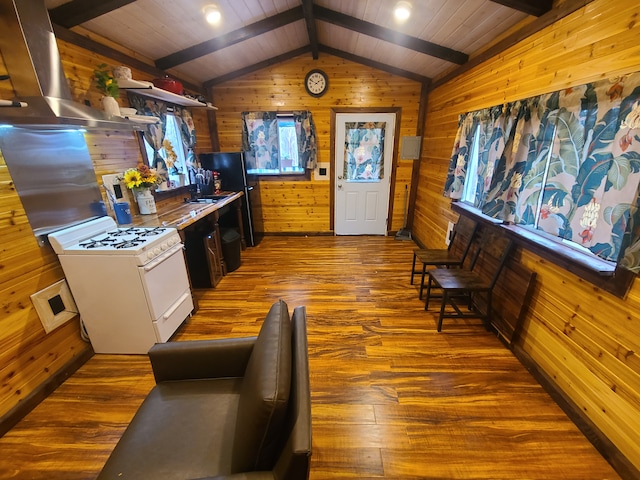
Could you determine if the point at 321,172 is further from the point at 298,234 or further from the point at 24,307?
the point at 24,307

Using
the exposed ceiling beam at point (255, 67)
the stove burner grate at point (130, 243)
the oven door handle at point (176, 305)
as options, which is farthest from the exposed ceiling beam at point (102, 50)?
the oven door handle at point (176, 305)

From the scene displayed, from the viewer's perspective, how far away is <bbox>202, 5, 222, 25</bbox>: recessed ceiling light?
2.29 m

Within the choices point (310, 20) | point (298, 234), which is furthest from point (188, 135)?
point (298, 234)

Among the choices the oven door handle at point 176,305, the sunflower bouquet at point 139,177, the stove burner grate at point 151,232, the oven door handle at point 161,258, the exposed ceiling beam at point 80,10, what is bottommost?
the oven door handle at point 176,305

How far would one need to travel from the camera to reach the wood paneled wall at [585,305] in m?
1.29

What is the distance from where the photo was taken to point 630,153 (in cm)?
126

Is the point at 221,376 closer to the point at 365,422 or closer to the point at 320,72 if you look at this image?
the point at 365,422

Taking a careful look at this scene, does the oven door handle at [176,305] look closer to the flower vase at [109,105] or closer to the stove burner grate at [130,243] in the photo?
the stove burner grate at [130,243]

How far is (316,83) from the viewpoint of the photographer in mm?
4020

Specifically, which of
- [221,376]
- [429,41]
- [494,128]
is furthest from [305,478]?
[429,41]

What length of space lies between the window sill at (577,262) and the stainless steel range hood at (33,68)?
2980mm

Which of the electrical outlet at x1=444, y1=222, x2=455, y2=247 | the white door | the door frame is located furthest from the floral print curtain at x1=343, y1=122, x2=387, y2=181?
the electrical outlet at x1=444, y1=222, x2=455, y2=247

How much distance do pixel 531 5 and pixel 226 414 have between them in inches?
118

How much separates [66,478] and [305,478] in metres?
1.39
